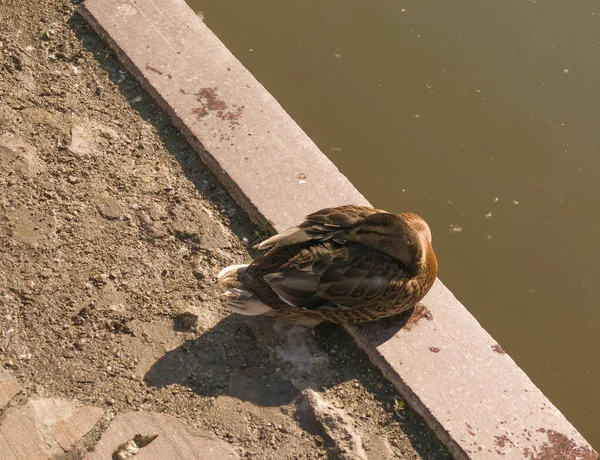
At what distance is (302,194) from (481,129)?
5.83 feet

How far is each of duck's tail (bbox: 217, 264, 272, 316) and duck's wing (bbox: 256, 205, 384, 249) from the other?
202 mm

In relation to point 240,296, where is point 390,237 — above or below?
above

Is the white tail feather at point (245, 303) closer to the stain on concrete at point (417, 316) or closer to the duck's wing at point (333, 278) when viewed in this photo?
the duck's wing at point (333, 278)

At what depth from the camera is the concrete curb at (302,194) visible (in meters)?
3.88

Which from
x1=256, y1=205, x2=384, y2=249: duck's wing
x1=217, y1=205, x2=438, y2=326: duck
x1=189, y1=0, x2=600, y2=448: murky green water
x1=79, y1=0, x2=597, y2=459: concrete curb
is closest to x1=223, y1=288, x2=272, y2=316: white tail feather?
x1=217, y1=205, x2=438, y2=326: duck

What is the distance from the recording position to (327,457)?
146 inches

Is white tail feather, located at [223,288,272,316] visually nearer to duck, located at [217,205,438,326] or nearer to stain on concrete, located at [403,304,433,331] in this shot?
duck, located at [217,205,438,326]

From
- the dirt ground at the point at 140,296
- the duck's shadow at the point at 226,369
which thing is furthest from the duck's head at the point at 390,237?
the duck's shadow at the point at 226,369

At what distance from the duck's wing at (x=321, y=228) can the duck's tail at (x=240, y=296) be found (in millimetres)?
202

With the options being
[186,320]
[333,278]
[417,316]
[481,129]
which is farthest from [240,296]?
[481,129]

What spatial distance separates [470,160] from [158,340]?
8.71 feet

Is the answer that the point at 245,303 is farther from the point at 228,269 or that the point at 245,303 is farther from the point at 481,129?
the point at 481,129

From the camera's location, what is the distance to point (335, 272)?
384 cm

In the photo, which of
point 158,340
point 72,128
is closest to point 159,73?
point 72,128
